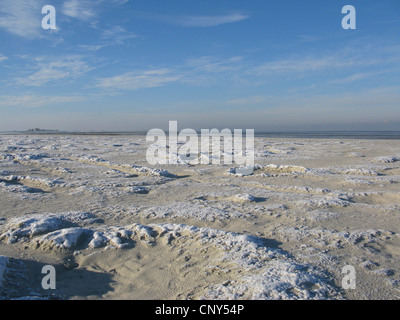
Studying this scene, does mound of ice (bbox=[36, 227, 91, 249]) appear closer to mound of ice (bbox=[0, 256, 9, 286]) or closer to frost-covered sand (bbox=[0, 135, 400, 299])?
frost-covered sand (bbox=[0, 135, 400, 299])

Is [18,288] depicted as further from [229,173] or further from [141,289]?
[229,173]

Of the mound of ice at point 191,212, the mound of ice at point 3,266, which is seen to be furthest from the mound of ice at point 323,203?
the mound of ice at point 3,266

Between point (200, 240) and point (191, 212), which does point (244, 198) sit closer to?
point (191, 212)

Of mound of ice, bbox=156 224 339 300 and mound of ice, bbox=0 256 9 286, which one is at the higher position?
mound of ice, bbox=0 256 9 286

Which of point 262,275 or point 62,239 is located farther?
point 62,239

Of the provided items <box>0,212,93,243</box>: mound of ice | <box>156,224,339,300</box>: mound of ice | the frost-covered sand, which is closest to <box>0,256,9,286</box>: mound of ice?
the frost-covered sand

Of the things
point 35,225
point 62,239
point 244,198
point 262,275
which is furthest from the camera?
point 244,198

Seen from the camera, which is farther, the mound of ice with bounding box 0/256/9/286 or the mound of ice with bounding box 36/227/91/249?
the mound of ice with bounding box 36/227/91/249

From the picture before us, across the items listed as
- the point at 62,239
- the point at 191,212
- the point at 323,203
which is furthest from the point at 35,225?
the point at 323,203

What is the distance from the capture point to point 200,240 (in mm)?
3328

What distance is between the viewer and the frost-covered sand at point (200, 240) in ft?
8.08

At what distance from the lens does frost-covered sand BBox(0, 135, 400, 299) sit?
8.08ft
